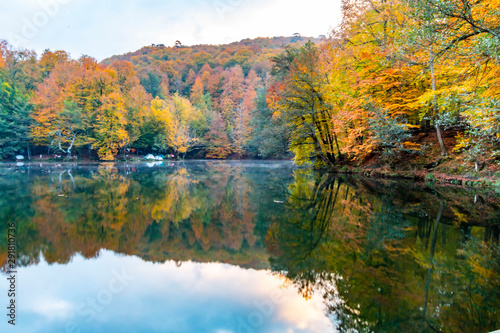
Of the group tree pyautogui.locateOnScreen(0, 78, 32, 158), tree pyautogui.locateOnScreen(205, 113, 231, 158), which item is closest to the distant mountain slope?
tree pyautogui.locateOnScreen(205, 113, 231, 158)

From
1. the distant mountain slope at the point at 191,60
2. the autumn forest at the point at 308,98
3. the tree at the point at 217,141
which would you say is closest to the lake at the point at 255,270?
the autumn forest at the point at 308,98

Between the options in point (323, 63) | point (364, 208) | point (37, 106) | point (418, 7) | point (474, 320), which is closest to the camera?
point (474, 320)

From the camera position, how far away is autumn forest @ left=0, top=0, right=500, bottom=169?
6.51 m

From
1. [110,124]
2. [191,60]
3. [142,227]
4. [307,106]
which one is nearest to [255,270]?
[142,227]

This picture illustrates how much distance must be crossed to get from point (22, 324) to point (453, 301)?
12.2 ft

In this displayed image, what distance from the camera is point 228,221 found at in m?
5.34

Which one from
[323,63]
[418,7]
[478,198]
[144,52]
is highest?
[144,52]

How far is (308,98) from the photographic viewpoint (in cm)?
1557

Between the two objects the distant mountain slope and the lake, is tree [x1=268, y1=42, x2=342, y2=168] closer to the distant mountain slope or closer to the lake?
the lake

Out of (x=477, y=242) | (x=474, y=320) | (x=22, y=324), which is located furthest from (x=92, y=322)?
(x=477, y=242)

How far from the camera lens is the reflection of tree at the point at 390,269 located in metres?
2.15

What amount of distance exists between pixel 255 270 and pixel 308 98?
1384 centimetres

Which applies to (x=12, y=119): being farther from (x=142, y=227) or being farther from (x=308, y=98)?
(x=142, y=227)

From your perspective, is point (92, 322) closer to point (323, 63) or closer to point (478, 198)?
point (478, 198)
